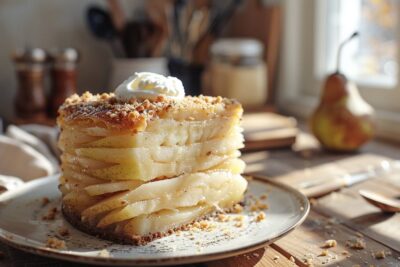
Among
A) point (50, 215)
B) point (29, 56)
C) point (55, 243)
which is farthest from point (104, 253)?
point (29, 56)

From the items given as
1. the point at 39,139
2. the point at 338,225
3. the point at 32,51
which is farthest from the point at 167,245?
the point at 32,51

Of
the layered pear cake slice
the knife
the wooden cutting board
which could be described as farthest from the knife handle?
the wooden cutting board

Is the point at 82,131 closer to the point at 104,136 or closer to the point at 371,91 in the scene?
the point at 104,136

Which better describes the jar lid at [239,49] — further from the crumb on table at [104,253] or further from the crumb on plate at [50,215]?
the crumb on table at [104,253]

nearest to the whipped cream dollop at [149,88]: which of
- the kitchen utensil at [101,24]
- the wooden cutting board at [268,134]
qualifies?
the wooden cutting board at [268,134]

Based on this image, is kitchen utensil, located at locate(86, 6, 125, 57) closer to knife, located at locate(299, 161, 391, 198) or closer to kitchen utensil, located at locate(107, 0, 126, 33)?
kitchen utensil, located at locate(107, 0, 126, 33)
